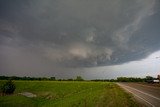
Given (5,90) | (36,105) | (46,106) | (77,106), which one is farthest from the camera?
(5,90)

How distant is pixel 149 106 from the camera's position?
2609 cm

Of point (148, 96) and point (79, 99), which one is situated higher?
point (148, 96)

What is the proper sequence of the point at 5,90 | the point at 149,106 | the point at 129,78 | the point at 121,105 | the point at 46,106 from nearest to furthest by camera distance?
the point at 149,106 → the point at 121,105 → the point at 46,106 → the point at 5,90 → the point at 129,78

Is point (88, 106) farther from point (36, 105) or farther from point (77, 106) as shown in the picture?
point (36, 105)

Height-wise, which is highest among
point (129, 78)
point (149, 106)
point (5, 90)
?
point (129, 78)

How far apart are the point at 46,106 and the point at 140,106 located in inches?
820

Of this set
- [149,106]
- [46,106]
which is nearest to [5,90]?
[46,106]

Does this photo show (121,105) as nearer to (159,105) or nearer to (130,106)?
(130,106)

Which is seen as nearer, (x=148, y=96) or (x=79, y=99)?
(x=148, y=96)

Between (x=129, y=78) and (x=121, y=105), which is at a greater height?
(x=129, y=78)

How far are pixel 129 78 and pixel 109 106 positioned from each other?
173 m

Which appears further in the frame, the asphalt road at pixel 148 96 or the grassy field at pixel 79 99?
the grassy field at pixel 79 99

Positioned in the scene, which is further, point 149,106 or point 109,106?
point 109,106

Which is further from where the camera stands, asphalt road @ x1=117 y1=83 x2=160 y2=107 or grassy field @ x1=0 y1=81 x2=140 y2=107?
grassy field @ x1=0 y1=81 x2=140 y2=107
